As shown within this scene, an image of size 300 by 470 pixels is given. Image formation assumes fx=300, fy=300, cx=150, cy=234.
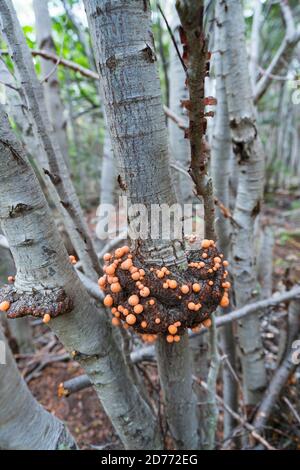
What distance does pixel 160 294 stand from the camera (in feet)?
3.00

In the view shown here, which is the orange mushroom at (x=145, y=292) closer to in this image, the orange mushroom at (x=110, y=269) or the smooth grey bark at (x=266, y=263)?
the orange mushroom at (x=110, y=269)

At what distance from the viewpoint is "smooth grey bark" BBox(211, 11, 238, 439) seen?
1866 millimetres

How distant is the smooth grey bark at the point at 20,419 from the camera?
1156mm

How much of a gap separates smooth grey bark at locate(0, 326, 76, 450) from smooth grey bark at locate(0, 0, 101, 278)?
18.7 inches

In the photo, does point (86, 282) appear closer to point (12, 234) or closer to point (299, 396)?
point (12, 234)

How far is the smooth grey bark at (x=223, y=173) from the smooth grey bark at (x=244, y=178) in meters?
0.08

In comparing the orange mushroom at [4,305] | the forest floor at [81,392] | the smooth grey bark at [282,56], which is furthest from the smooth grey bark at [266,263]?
the orange mushroom at [4,305]

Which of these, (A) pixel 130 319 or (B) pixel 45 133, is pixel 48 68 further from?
(A) pixel 130 319

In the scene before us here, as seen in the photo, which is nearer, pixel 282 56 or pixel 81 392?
pixel 282 56

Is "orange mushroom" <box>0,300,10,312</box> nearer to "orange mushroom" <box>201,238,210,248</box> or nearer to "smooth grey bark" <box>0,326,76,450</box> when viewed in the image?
"smooth grey bark" <box>0,326,76,450</box>

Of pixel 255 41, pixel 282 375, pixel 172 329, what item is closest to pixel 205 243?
pixel 172 329

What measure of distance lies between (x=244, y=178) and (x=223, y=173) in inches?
10.1

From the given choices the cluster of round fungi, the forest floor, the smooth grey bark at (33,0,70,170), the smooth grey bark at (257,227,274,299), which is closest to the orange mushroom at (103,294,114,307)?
the cluster of round fungi

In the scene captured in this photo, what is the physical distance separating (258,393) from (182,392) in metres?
1.20
